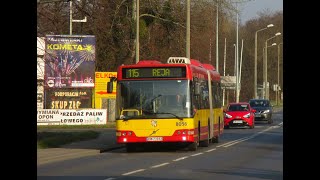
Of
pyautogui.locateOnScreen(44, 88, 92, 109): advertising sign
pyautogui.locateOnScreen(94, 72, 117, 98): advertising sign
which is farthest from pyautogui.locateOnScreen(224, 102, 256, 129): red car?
pyautogui.locateOnScreen(44, 88, 92, 109): advertising sign

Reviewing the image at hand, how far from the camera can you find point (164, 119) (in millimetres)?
25141

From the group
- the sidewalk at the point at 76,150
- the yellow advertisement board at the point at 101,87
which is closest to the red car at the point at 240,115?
the yellow advertisement board at the point at 101,87

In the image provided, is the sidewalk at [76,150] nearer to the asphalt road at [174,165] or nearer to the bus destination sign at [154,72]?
the asphalt road at [174,165]

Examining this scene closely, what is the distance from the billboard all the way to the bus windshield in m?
18.7

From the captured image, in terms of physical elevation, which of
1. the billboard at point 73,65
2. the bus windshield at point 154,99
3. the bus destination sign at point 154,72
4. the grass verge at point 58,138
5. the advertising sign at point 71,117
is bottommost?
the grass verge at point 58,138

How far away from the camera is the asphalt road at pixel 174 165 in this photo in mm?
17438

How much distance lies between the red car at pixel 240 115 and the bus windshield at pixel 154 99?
21953mm

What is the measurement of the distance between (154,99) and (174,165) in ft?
16.2

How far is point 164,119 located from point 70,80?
2108 cm

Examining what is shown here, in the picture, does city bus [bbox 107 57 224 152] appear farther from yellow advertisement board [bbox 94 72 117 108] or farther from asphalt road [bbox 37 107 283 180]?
yellow advertisement board [bbox 94 72 117 108]

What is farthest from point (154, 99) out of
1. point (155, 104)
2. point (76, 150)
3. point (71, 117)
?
point (71, 117)

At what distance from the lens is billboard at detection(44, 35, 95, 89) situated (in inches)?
1730
